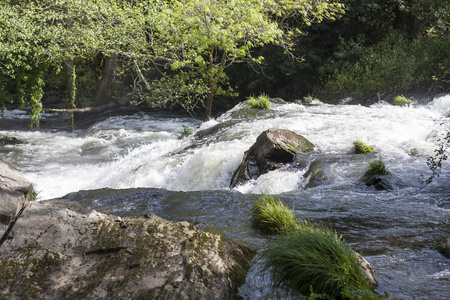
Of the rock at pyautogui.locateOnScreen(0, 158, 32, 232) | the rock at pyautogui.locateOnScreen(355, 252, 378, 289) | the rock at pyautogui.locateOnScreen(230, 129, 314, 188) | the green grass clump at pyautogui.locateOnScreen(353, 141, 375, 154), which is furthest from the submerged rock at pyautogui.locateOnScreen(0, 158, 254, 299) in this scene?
the green grass clump at pyautogui.locateOnScreen(353, 141, 375, 154)

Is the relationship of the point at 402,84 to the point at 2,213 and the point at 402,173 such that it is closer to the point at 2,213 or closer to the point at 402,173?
the point at 402,173

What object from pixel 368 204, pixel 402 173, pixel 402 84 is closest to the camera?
pixel 368 204

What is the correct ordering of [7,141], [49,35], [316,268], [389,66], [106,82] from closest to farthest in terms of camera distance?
1. [316,268]
2. [49,35]
3. [7,141]
4. [389,66]
5. [106,82]

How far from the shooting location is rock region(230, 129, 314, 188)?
27.7 ft

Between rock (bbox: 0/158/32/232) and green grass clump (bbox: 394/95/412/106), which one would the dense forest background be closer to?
green grass clump (bbox: 394/95/412/106)

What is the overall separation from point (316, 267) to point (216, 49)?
13.4m

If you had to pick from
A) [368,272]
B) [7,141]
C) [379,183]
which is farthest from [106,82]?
[368,272]

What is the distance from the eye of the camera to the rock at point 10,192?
385 centimetres

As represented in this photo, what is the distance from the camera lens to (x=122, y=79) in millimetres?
23266

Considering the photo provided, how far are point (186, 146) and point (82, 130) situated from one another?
29.5 ft

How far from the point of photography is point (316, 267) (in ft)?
10.9

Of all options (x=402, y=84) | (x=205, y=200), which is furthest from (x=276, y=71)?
(x=205, y=200)

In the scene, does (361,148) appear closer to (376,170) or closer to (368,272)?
(376,170)

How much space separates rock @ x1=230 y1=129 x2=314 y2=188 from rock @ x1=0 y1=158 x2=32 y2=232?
15.1ft
